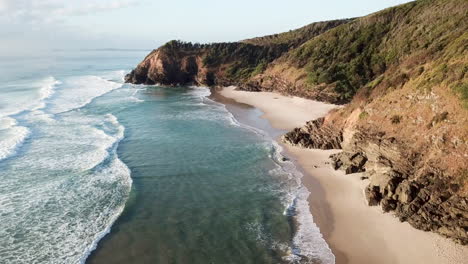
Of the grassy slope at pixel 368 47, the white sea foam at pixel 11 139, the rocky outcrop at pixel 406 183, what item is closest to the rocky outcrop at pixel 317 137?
the rocky outcrop at pixel 406 183

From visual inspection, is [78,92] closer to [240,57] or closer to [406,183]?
[240,57]

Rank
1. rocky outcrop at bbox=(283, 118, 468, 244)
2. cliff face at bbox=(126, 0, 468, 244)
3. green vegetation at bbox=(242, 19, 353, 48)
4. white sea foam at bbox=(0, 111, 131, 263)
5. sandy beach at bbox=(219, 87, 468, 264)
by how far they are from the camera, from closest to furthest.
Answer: sandy beach at bbox=(219, 87, 468, 264), rocky outcrop at bbox=(283, 118, 468, 244), white sea foam at bbox=(0, 111, 131, 263), cliff face at bbox=(126, 0, 468, 244), green vegetation at bbox=(242, 19, 353, 48)

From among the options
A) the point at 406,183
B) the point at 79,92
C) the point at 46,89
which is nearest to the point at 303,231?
the point at 406,183

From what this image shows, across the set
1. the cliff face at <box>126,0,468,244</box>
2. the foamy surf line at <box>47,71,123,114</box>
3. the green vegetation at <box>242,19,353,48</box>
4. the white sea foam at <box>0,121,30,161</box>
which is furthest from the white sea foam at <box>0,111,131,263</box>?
the green vegetation at <box>242,19,353,48</box>

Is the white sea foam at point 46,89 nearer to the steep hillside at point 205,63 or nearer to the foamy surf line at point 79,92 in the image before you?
the foamy surf line at point 79,92

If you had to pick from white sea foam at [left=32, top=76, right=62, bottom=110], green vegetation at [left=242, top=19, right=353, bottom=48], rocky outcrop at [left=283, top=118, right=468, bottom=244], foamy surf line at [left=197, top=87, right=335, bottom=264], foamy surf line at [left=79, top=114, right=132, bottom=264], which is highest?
green vegetation at [left=242, top=19, right=353, bottom=48]

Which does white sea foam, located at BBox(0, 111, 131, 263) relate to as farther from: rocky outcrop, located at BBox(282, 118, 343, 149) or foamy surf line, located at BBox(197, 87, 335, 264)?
rocky outcrop, located at BBox(282, 118, 343, 149)

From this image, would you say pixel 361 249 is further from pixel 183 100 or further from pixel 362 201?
pixel 183 100
